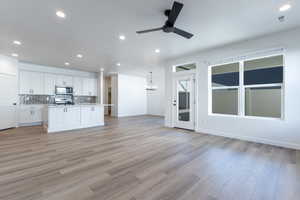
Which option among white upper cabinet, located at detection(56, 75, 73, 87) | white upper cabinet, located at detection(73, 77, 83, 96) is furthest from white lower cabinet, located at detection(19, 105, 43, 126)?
white upper cabinet, located at detection(73, 77, 83, 96)

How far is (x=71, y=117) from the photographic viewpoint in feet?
18.0

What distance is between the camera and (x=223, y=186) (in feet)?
6.30

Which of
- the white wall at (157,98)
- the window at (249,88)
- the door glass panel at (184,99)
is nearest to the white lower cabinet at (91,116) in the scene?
the door glass panel at (184,99)

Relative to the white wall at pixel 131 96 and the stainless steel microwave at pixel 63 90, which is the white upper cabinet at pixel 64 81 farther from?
the white wall at pixel 131 96

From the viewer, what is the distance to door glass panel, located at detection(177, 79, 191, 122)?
540cm

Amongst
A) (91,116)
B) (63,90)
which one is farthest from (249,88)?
(63,90)

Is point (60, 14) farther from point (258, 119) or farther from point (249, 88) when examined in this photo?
point (258, 119)

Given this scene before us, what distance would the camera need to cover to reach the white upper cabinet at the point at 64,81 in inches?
280

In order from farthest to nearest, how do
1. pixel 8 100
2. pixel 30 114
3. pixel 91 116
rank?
pixel 30 114 → pixel 91 116 → pixel 8 100

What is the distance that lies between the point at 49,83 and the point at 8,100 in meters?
1.70

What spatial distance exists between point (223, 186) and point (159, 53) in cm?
436

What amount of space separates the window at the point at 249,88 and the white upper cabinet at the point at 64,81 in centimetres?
684

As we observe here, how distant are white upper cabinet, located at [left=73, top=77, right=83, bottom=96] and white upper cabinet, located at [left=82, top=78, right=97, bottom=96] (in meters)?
0.17

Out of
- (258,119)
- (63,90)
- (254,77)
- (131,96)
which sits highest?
(254,77)
